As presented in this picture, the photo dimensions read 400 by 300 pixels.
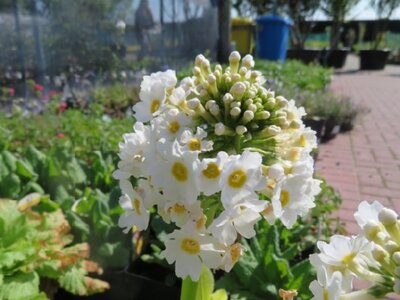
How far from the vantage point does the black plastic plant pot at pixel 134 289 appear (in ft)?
6.95

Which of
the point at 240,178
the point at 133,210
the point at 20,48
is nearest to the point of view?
the point at 240,178

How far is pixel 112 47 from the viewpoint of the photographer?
6238 millimetres

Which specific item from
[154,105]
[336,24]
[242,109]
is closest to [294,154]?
[242,109]

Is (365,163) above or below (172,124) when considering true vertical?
below

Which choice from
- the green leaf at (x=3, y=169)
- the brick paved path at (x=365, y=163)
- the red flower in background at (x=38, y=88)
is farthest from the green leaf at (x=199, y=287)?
the red flower in background at (x=38, y=88)

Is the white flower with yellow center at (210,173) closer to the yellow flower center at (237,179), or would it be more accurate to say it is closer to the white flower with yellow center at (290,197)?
the yellow flower center at (237,179)

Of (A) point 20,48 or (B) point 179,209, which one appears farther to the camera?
(A) point 20,48

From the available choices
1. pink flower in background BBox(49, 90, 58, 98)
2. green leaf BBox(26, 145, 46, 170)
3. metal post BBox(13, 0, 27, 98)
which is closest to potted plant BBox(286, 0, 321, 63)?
pink flower in background BBox(49, 90, 58, 98)

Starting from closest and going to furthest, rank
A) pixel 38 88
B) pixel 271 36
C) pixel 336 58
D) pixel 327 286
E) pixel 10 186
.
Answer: pixel 327 286
pixel 10 186
pixel 38 88
pixel 271 36
pixel 336 58

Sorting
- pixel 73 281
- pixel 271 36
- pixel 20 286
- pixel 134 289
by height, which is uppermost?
pixel 271 36

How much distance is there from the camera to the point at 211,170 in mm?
968

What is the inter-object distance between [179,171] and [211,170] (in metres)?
0.07

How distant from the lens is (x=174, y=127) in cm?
106

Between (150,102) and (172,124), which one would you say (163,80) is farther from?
(172,124)
